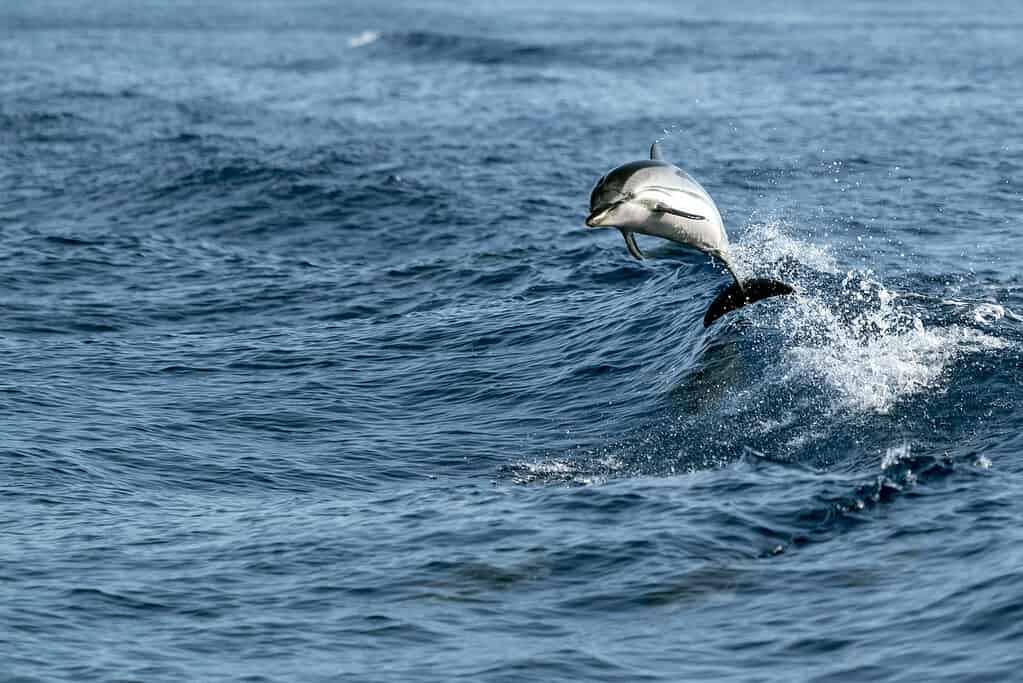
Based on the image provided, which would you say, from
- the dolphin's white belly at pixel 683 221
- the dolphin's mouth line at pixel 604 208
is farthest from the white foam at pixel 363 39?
the dolphin's mouth line at pixel 604 208

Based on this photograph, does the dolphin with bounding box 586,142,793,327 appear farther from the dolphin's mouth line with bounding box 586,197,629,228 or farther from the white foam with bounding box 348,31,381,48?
the white foam with bounding box 348,31,381,48

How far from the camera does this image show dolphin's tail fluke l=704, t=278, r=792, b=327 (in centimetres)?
2108

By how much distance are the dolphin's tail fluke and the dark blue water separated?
1991 mm

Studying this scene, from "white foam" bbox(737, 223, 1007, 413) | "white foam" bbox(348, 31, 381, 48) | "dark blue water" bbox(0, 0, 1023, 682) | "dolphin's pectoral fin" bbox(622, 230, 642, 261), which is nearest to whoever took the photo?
"dark blue water" bbox(0, 0, 1023, 682)

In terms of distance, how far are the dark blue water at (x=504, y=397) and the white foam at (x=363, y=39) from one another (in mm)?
24816

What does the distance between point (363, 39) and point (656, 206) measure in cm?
6564

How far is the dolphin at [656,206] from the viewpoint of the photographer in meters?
18.3

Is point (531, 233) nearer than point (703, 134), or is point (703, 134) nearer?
point (531, 233)

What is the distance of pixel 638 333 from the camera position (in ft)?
93.5

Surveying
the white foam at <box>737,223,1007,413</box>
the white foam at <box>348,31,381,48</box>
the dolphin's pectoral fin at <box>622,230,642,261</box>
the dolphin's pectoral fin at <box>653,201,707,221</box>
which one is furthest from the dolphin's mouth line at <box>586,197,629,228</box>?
the white foam at <box>348,31,381,48</box>

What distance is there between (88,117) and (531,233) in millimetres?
23884

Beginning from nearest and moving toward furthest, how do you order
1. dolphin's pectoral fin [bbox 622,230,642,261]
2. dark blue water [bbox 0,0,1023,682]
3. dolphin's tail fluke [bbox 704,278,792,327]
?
1. dark blue water [bbox 0,0,1023,682]
2. dolphin's pectoral fin [bbox 622,230,642,261]
3. dolphin's tail fluke [bbox 704,278,792,327]

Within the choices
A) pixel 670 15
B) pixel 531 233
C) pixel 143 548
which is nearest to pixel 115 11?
pixel 670 15

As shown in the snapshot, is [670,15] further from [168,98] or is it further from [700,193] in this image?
[700,193]
